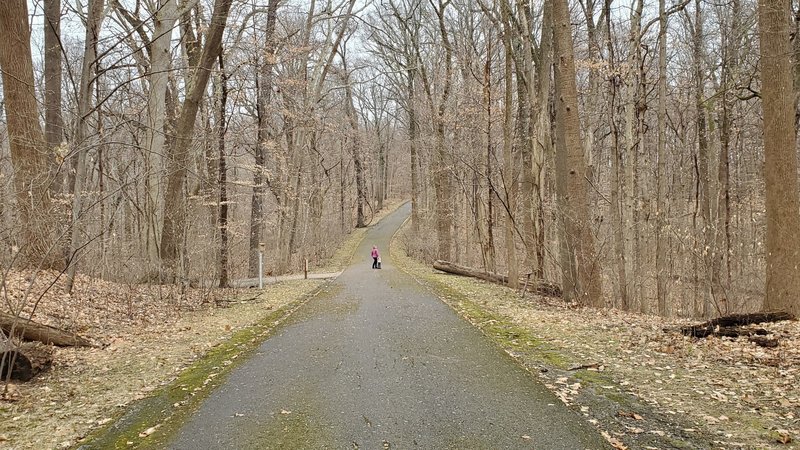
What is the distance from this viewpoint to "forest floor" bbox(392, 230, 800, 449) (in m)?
3.94

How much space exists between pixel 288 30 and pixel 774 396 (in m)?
20.8

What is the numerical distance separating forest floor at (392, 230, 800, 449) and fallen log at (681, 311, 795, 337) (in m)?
0.18

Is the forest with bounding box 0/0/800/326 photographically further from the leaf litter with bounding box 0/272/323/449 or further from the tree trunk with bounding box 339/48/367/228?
the tree trunk with bounding box 339/48/367/228

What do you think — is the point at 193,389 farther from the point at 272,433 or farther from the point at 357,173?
the point at 357,173

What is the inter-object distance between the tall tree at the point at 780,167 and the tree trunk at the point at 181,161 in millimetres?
10181

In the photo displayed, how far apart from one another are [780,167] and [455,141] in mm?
15828

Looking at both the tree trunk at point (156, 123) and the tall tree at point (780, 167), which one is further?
the tree trunk at point (156, 123)

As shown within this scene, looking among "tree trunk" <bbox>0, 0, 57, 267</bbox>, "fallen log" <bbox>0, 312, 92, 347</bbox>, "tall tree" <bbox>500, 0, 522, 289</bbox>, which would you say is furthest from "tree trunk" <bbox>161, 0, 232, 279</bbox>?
"tall tree" <bbox>500, 0, 522, 289</bbox>

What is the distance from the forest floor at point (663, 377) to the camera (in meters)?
3.94

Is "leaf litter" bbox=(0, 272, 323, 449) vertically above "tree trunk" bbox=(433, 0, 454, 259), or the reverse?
"tree trunk" bbox=(433, 0, 454, 259)

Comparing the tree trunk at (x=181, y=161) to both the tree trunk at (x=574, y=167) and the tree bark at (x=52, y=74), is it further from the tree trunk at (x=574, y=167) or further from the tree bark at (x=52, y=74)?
the tree trunk at (x=574, y=167)

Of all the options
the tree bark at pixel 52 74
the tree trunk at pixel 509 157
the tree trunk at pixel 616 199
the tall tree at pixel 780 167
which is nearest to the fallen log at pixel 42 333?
the tree bark at pixel 52 74

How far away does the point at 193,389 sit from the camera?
207 inches

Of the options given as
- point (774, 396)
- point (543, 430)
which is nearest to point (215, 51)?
point (543, 430)
